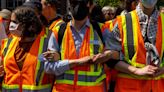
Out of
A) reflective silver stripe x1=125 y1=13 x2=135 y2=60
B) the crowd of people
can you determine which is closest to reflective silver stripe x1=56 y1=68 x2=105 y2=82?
the crowd of people

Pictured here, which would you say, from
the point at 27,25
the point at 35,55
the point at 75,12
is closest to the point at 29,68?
the point at 35,55

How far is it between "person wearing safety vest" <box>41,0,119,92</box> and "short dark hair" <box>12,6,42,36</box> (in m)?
0.22

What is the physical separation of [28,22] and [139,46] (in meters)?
1.07

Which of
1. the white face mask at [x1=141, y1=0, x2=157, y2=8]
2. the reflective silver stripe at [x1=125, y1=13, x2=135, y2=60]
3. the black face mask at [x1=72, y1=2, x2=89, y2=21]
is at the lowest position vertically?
the reflective silver stripe at [x1=125, y1=13, x2=135, y2=60]

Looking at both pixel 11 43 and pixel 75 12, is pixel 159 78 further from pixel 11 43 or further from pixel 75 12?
pixel 11 43

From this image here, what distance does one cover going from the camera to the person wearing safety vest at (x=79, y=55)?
410 cm

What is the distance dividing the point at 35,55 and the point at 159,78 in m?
1.19

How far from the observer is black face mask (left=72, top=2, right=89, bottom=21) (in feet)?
13.5

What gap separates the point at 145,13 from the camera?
4.26 metres

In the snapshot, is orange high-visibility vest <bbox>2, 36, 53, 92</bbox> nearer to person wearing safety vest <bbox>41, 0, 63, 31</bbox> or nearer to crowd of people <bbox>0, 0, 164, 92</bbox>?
crowd of people <bbox>0, 0, 164, 92</bbox>

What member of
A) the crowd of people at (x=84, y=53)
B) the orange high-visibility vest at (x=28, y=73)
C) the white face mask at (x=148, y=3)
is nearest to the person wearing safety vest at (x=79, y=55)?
the crowd of people at (x=84, y=53)

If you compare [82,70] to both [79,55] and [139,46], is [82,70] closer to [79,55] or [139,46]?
[79,55]

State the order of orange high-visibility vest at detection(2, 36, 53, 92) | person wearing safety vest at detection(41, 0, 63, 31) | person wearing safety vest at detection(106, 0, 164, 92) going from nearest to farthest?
1. person wearing safety vest at detection(106, 0, 164, 92)
2. orange high-visibility vest at detection(2, 36, 53, 92)
3. person wearing safety vest at detection(41, 0, 63, 31)

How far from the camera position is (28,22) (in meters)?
4.30
